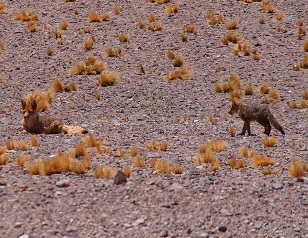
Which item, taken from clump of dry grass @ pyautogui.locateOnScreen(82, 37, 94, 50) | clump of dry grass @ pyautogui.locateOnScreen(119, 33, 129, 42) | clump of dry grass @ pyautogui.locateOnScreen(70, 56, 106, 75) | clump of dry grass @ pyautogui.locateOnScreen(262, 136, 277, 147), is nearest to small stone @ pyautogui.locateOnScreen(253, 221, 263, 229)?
clump of dry grass @ pyautogui.locateOnScreen(262, 136, 277, 147)

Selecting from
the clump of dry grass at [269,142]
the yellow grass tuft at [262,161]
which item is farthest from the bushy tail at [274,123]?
the yellow grass tuft at [262,161]

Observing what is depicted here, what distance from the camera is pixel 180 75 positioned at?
19.5 metres

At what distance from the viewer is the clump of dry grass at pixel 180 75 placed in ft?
63.9

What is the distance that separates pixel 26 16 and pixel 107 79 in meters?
7.86

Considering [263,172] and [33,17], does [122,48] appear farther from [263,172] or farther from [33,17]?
[263,172]

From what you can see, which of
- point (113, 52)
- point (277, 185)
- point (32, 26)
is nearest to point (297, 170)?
point (277, 185)

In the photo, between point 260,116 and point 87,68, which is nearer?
point 260,116

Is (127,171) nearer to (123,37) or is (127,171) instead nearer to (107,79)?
(107,79)

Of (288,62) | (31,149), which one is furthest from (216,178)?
(288,62)

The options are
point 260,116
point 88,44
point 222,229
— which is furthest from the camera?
point 88,44

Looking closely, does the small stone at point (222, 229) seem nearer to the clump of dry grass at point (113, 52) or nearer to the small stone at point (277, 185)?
the small stone at point (277, 185)

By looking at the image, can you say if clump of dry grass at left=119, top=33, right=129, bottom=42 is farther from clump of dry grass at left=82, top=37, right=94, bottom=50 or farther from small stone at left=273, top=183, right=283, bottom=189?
small stone at left=273, top=183, right=283, bottom=189

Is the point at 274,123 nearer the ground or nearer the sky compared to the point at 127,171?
nearer the ground

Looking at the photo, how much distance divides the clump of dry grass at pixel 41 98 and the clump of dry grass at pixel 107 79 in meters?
1.86
